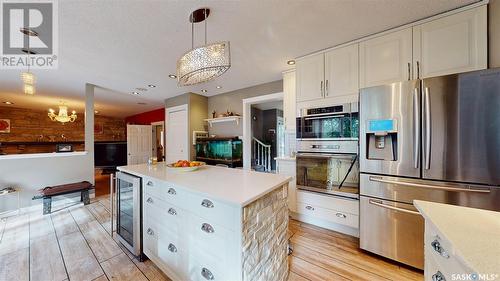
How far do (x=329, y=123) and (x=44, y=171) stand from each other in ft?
16.4

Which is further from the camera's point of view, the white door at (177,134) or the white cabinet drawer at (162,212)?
the white door at (177,134)

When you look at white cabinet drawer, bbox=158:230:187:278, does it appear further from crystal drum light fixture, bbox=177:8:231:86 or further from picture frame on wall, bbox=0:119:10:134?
picture frame on wall, bbox=0:119:10:134

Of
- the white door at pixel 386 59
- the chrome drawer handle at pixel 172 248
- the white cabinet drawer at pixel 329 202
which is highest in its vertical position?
the white door at pixel 386 59

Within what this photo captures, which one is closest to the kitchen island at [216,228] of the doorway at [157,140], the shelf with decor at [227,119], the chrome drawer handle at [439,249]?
the chrome drawer handle at [439,249]

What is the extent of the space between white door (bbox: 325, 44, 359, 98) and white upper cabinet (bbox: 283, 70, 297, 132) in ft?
2.28

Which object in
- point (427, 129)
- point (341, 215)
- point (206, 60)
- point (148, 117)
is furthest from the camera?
point (148, 117)

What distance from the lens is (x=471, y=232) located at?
666mm

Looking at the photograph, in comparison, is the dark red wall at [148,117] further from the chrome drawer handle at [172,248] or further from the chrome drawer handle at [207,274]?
the chrome drawer handle at [207,274]

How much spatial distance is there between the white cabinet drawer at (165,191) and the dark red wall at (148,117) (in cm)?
540

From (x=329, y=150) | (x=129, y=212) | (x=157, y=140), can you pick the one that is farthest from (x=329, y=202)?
(x=157, y=140)

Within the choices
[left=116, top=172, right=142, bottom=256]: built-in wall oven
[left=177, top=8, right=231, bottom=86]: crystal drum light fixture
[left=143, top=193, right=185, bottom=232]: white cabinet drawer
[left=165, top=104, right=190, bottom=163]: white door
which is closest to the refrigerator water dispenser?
[left=177, top=8, right=231, bottom=86]: crystal drum light fixture

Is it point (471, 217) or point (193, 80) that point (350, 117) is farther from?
point (193, 80)

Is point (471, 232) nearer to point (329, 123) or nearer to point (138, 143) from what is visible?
point (329, 123)

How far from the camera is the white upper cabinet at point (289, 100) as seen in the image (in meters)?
3.00
